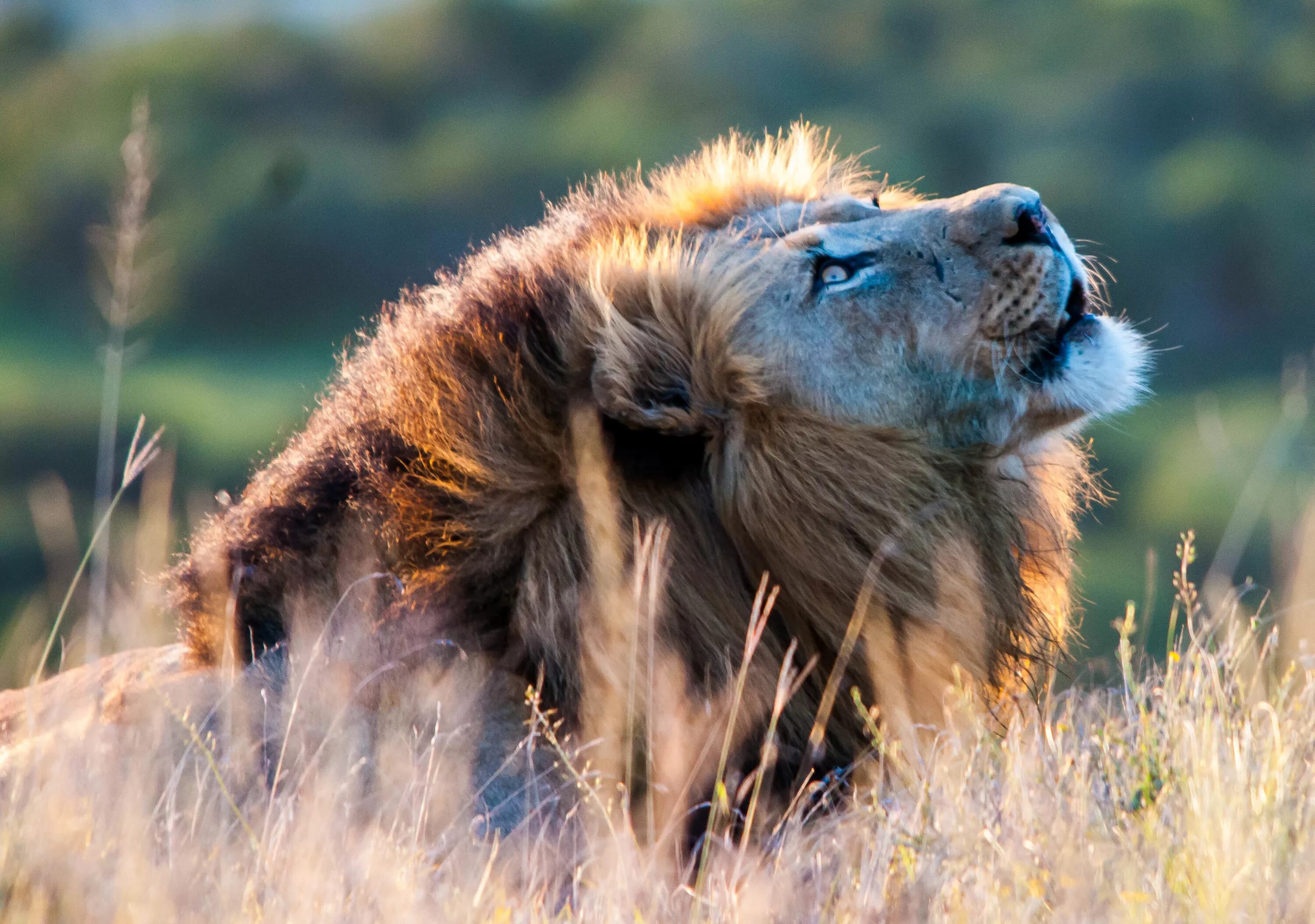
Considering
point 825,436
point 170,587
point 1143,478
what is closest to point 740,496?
point 825,436

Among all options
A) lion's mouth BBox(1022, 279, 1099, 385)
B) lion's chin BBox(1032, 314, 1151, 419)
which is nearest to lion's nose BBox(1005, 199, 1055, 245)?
lion's mouth BBox(1022, 279, 1099, 385)

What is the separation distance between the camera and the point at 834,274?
3.77 meters

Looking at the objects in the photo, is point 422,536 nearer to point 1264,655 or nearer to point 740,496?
point 740,496

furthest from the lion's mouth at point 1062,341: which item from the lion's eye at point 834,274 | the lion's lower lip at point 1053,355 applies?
the lion's eye at point 834,274

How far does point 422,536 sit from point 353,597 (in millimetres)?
226

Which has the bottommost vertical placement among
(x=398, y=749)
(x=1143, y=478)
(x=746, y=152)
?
(x=1143, y=478)

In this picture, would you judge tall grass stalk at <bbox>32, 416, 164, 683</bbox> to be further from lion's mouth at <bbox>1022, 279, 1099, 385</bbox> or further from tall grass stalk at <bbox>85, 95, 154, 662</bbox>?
lion's mouth at <bbox>1022, 279, 1099, 385</bbox>

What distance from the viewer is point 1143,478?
97.0ft

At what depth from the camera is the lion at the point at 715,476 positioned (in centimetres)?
341

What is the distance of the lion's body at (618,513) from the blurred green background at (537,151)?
2393 centimetres

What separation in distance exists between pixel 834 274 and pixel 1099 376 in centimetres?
74

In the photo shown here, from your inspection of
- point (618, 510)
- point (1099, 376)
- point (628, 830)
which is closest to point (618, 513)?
point (618, 510)

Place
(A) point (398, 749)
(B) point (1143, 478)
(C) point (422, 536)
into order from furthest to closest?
(B) point (1143, 478) < (C) point (422, 536) < (A) point (398, 749)

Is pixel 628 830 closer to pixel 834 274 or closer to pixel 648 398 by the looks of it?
pixel 648 398
